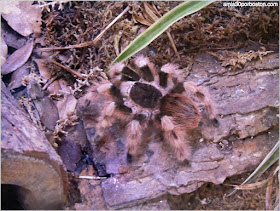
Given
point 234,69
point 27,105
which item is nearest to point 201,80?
point 234,69

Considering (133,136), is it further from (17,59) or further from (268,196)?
(17,59)

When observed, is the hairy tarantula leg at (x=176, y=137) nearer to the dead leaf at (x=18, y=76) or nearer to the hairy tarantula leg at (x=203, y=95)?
the hairy tarantula leg at (x=203, y=95)

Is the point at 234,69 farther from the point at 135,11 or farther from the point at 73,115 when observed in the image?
the point at 73,115

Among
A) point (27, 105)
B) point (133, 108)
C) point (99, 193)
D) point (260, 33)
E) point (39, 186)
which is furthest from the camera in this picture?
point (260, 33)

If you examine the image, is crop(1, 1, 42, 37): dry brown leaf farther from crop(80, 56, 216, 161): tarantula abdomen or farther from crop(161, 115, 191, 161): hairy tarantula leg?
crop(161, 115, 191, 161): hairy tarantula leg

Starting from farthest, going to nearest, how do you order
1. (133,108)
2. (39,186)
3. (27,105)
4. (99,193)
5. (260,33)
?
(260,33) < (133,108) < (27,105) < (99,193) < (39,186)

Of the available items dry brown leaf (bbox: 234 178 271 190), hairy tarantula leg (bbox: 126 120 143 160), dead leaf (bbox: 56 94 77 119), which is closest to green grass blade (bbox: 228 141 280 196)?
dry brown leaf (bbox: 234 178 271 190)

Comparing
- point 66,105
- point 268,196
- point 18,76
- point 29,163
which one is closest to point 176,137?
point 268,196
